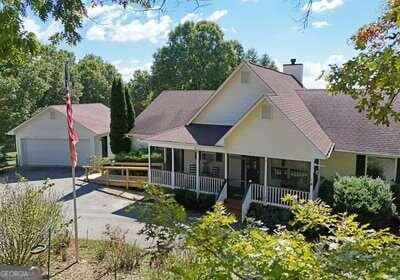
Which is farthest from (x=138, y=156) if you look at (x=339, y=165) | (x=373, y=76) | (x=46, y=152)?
(x=373, y=76)

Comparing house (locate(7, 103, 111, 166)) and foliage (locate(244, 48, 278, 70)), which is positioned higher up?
foliage (locate(244, 48, 278, 70))

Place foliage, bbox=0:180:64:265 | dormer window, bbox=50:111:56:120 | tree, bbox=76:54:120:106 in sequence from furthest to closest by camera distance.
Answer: tree, bbox=76:54:120:106 → dormer window, bbox=50:111:56:120 → foliage, bbox=0:180:64:265

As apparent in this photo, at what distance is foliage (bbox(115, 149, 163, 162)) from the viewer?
21844mm

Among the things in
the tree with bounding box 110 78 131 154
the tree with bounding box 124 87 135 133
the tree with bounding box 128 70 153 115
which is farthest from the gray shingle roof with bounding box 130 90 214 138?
the tree with bounding box 128 70 153 115

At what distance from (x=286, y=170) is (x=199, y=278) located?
47.8 feet

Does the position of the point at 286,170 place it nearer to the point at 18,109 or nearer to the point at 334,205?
the point at 334,205

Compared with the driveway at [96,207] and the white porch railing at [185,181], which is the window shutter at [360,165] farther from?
the driveway at [96,207]

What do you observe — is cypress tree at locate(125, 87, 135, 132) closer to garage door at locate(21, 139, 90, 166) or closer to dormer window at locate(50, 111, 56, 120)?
garage door at locate(21, 139, 90, 166)

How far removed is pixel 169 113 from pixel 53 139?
9.72 metres

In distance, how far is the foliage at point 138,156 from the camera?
2184 cm

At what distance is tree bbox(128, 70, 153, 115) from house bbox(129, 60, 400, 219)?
28.5 meters

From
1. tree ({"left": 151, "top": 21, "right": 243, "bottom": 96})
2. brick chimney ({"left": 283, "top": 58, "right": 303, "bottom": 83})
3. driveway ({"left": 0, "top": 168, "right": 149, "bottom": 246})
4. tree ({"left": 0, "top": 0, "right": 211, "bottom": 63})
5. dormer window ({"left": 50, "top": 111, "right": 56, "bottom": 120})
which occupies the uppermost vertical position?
tree ({"left": 151, "top": 21, "right": 243, "bottom": 96})

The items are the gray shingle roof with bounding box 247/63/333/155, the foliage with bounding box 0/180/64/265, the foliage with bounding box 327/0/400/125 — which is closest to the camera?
the foliage with bounding box 327/0/400/125

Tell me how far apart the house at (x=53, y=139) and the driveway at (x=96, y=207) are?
288cm
